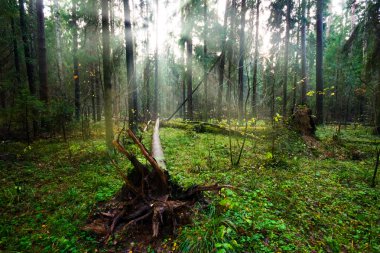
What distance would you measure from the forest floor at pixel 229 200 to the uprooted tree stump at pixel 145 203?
0.60 feet

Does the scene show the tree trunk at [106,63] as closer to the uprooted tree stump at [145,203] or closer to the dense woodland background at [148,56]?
the dense woodland background at [148,56]

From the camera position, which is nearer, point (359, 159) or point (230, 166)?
point (230, 166)

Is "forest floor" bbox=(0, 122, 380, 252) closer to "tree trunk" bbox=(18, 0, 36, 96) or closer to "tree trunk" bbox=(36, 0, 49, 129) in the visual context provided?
"tree trunk" bbox=(36, 0, 49, 129)

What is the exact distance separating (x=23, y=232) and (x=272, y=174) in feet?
17.4

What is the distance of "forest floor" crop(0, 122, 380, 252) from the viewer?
2812 millimetres

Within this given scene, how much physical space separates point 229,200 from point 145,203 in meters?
1.34

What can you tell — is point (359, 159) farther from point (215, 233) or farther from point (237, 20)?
point (237, 20)

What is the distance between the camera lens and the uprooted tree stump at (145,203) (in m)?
3.02

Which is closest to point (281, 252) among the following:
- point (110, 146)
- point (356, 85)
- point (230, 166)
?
point (230, 166)

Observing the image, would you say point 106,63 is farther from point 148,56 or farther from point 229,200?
point 148,56

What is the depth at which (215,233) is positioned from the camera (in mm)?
2732

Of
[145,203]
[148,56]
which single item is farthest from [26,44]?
[145,203]

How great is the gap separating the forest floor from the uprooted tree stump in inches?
7.2

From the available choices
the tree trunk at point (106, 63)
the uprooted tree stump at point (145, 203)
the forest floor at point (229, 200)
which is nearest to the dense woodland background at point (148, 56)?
the tree trunk at point (106, 63)
